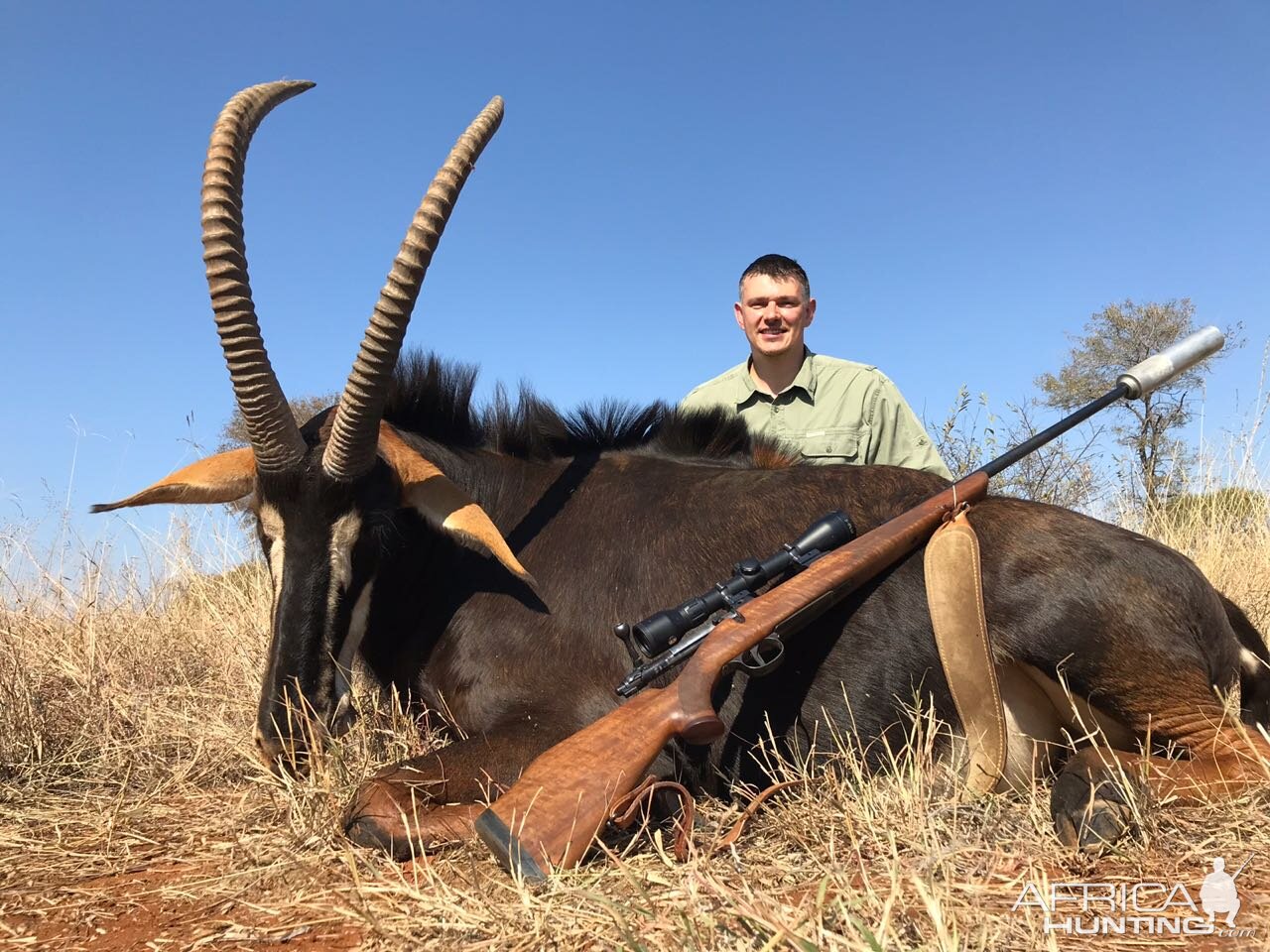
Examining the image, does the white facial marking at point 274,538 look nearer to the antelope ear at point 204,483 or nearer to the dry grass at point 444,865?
the antelope ear at point 204,483

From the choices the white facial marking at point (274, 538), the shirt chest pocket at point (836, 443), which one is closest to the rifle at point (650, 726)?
the white facial marking at point (274, 538)

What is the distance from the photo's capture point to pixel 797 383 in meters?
5.88

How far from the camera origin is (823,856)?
2.34 m

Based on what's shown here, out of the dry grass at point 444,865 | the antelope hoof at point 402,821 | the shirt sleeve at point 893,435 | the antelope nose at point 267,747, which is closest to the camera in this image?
the dry grass at point 444,865

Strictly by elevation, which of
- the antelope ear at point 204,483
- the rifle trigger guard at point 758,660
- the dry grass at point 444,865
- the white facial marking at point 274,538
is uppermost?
the antelope ear at point 204,483

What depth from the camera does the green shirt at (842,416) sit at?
18.6ft

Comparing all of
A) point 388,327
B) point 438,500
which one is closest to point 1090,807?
point 438,500

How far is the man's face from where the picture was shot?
5.75m

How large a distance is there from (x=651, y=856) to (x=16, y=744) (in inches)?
111

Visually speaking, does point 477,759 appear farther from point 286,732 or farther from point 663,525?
point 663,525

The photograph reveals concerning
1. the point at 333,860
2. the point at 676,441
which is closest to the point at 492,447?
the point at 676,441

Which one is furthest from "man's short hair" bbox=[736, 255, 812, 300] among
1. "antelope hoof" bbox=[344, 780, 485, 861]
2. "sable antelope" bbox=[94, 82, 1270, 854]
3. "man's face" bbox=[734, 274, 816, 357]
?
"antelope hoof" bbox=[344, 780, 485, 861]

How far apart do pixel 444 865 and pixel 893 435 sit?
430cm

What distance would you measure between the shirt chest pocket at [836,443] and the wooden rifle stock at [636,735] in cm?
266
